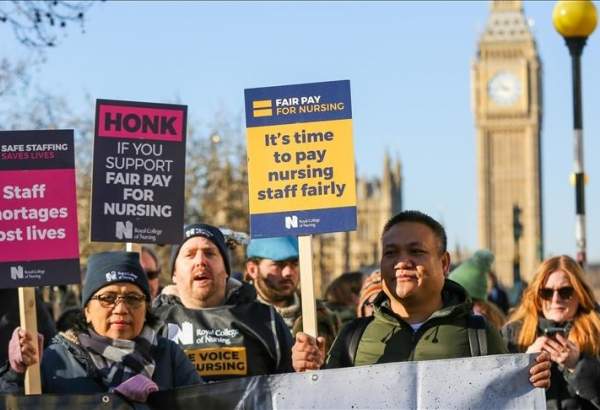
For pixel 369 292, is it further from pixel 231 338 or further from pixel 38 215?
pixel 38 215

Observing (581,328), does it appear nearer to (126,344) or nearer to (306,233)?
(306,233)

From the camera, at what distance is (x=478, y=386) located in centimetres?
592

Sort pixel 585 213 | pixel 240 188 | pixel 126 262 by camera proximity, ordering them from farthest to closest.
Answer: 1. pixel 240 188
2. pixel 585 213
3. pixel 126 262

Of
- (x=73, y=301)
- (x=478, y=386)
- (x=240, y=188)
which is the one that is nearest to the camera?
(x=478, y=386)

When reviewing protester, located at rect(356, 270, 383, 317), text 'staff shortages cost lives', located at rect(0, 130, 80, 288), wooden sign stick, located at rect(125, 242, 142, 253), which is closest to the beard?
protester, located at rect(356, 270, 383, 317)

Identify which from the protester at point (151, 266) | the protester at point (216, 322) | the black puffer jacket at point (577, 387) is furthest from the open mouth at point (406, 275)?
the protester at point (151, 266)

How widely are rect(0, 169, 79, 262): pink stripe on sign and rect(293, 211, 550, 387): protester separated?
1150mm

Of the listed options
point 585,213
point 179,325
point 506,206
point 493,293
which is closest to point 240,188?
point 493,293

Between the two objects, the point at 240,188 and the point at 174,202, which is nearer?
the point at 174,202

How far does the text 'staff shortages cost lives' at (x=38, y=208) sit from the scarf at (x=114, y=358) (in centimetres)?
41

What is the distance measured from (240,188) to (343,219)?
1591 inches

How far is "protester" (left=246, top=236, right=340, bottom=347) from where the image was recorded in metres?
8.98

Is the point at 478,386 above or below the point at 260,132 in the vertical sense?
below

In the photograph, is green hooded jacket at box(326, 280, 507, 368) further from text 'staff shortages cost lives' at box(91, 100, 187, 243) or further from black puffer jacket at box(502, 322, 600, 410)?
text 'staff shortages cost lives' at box(91, 100, 187, 243)
